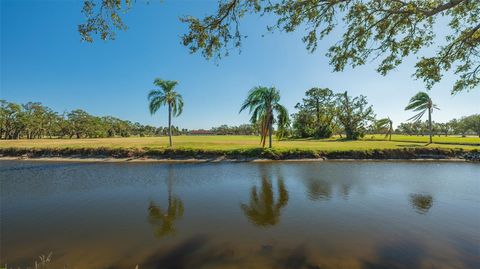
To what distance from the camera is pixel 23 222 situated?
7.92 metres

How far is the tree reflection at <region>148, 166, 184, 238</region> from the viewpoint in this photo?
719cm

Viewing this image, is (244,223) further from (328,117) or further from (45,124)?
(45,124)

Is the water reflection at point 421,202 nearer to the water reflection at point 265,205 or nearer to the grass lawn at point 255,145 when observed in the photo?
the water reflection at point 265,205

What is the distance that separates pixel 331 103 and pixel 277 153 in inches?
1623

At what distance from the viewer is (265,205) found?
9883mm

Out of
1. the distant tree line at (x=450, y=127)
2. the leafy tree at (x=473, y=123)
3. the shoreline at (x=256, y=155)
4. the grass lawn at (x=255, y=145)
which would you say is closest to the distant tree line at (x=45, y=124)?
the grass lawn at (x=255, y=145)

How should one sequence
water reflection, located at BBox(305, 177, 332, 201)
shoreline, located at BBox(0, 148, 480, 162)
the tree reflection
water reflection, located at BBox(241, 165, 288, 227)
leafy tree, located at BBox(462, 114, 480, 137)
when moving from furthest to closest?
1. leafy tree, located at BBox(462, 114, 480, 137)
2. shoreline, located at BBox(0, 148, 480, 162)
3. water reflection, located at BBox(305, 177, 332, 201)
4. water reflection, located at BBox(241, 165, 288, 227)
5. the tree reflection

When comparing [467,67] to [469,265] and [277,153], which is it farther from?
[277,153]

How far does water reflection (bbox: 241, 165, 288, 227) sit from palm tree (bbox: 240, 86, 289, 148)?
15022mm

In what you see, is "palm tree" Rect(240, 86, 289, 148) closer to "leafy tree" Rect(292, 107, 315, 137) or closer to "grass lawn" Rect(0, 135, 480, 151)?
"grass lawn" Rect(0, 135, 480, 151)

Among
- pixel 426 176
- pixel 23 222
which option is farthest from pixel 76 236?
pixel 426 176

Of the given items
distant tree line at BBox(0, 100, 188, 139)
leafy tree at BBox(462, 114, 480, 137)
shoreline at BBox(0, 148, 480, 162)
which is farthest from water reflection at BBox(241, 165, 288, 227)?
leafy tree at BBox(462, 114, 480, 137)

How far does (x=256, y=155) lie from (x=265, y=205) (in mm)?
15699

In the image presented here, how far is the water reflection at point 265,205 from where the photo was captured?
8.14m
